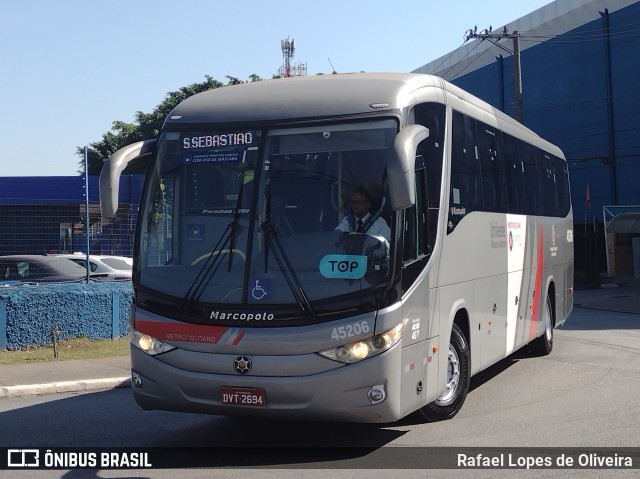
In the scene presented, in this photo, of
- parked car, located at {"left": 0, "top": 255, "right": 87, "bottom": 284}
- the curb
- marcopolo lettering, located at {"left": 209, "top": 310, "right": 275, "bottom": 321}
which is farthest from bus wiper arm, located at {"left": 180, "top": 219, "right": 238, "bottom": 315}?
parked car, located at {"left": 0, "top": 255, "right": 87, "bottom": 284}

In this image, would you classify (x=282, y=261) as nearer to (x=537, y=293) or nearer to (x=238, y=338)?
(x=238, y=338)

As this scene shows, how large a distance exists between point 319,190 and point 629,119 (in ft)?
105

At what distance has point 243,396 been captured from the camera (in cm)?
649

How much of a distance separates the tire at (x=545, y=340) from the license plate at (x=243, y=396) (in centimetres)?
728

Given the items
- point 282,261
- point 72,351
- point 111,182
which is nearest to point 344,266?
point 282,261

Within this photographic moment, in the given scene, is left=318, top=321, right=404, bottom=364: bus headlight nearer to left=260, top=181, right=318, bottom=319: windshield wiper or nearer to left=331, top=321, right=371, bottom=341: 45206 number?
left=331, top=321, right=371, bottom=341: 45206 number

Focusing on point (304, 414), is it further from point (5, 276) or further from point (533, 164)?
point (5, 276)

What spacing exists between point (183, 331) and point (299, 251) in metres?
1.22

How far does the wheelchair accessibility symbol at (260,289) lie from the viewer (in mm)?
6551

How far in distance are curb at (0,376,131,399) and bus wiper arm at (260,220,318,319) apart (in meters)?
5.02

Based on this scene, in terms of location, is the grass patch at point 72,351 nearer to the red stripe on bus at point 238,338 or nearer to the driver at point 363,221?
the red stripe on bus at point 238,338

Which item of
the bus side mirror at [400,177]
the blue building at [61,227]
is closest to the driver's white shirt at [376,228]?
the bus side mirror at [400,177]

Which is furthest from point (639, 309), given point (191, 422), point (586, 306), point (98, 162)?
point (98, 162)

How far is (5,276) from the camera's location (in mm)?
15750
